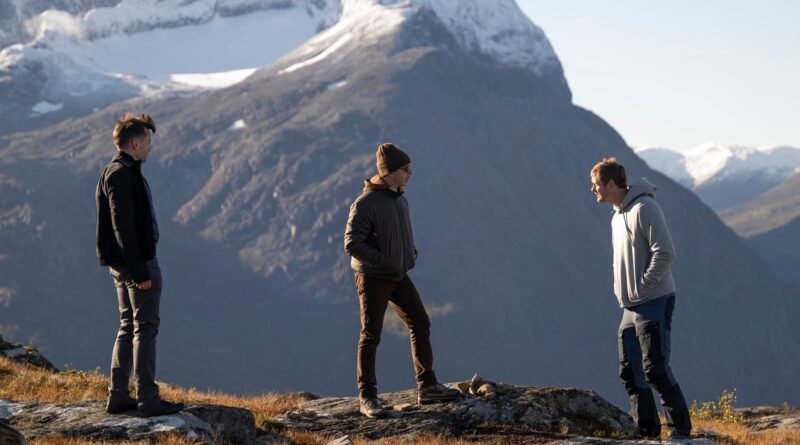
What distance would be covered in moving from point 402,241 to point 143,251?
11.5ft

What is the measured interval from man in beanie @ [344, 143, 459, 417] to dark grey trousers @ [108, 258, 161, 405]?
272 centimetres

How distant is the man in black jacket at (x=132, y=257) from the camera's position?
12344 millimetres

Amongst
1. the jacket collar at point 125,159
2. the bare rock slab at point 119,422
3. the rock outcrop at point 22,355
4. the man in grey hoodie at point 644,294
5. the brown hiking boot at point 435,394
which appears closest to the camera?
the bare rock slab at point 119,422

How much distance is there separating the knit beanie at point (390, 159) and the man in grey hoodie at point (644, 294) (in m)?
2.54

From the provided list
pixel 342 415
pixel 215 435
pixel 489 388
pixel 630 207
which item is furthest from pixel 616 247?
pixel 215 435

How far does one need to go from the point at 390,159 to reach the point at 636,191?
10.6 feet

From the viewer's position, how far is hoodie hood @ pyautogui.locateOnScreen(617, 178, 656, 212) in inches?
539

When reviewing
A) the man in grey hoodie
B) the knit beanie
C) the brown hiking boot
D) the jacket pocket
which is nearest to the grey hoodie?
the man in grey hoodie

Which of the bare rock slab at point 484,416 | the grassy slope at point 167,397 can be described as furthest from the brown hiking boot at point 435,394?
the grassy slope at point 167,397

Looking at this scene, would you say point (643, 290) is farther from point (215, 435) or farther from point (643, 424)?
point (215, 435)

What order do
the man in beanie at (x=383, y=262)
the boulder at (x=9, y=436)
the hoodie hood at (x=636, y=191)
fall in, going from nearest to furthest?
the boulder at (x=9, y=436)
the hoodie hood at (x=636, y=191)
the man in beanie at (x=383, y=262)

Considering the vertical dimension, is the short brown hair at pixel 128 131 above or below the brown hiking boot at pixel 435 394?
above

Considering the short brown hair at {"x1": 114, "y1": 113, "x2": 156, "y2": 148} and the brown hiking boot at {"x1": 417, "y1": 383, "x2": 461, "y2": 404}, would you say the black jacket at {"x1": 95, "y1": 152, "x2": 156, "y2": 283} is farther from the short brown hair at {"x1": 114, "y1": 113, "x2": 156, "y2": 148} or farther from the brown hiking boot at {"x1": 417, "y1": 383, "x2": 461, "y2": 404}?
the brown hiking boot at {"x1": 417, "y1": 383, "x2": 461, "y2": 404}

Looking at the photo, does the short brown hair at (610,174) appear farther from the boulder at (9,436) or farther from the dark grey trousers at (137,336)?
the boulder at (9,436)
